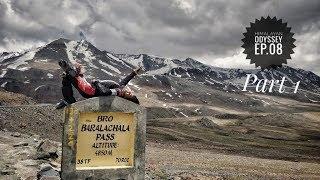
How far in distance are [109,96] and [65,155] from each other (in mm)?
2119

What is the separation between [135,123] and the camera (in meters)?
12.8

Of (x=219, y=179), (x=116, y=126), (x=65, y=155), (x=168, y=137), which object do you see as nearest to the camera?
(x=65, y=155)

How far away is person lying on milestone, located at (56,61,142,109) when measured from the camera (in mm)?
11648

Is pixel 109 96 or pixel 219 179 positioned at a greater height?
pixel 109 96

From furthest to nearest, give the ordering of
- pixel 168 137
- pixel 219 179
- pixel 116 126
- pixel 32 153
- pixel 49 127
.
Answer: pixel 168 137
pixel 49 127
pixel 219 179
pixel 32 153
pixel 116 126

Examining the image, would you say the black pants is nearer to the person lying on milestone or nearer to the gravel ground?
the person lying on milestone

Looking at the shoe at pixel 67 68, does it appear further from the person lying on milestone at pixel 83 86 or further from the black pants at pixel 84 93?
the black pants at pixel 84 93

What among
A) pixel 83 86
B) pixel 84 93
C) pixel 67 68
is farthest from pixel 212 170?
pixel 67 68

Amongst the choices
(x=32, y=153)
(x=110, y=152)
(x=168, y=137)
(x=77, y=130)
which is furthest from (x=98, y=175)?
(x=168, y=137)

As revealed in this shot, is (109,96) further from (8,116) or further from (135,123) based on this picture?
(8,116)

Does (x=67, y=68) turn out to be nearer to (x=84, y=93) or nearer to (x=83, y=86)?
(x=83, y=86)

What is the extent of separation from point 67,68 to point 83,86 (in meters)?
0.78

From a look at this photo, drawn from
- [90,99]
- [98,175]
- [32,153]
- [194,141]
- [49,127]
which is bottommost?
[194,141]

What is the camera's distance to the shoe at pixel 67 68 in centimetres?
1134
